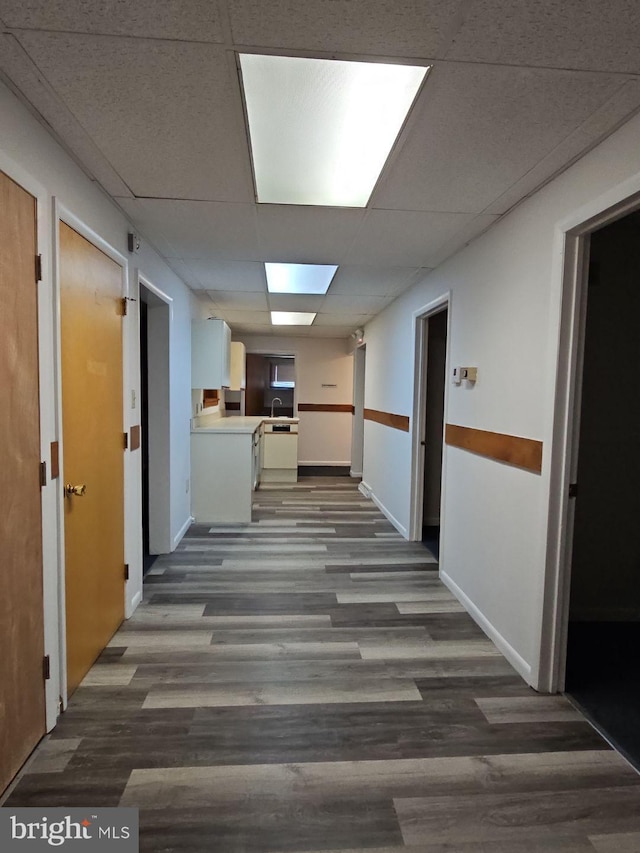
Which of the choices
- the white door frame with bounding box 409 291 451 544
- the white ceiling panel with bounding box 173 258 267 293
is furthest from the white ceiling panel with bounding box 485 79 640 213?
the white ceiling panel with bounding box 173 258 267 293

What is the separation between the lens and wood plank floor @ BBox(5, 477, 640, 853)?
57.1 inches

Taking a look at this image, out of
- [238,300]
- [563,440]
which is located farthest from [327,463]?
[563,440]

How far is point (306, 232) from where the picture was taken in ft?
9.27

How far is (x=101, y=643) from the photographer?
234 cm

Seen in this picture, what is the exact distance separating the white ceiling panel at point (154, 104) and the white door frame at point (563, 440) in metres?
1.50

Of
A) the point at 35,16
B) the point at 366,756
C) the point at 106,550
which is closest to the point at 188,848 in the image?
the point at 366,756

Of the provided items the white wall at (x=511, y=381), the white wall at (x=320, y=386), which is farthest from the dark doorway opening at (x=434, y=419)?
the white wall at (x=320, y=386)

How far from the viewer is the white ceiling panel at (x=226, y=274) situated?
3539mm

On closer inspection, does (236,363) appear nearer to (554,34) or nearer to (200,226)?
(200,226)

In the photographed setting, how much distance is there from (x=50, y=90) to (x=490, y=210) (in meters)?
2.08

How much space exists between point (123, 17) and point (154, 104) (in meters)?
0.37

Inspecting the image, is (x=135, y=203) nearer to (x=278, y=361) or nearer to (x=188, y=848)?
(x=188, y=848)
